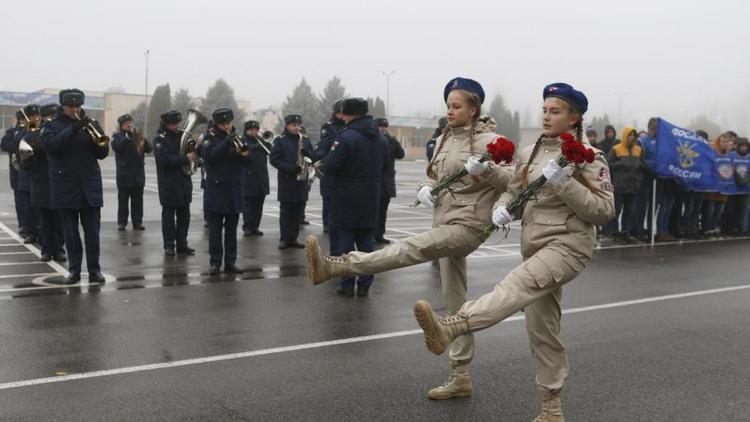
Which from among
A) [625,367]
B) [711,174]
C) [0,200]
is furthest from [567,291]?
[0,200]

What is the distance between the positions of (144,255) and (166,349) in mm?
5611

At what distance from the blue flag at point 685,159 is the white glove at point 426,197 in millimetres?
10746

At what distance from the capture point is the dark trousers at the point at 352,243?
8.78m

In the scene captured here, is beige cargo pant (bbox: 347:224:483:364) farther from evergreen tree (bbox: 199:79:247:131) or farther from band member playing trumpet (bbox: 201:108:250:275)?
evergreen tree (bbox: 199:79:247:131)

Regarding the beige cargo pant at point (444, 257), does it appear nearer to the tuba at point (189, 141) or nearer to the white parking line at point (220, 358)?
the white parking line at point (220, 358)

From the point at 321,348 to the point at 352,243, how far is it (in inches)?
93.8

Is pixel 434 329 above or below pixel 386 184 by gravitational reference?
above

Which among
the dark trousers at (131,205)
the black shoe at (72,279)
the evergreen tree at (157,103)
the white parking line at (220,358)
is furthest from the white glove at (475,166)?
the evergreen tree at (157,103)

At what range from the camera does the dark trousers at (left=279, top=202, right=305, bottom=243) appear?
Result: 518 inches

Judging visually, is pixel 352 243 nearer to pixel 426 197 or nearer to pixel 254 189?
pixel 426 197

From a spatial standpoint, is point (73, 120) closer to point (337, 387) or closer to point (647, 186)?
point (337, 387)

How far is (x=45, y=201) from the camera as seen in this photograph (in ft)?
36.4

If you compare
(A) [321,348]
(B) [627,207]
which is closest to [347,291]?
(A) [321,348]

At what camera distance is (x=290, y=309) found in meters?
8.20
